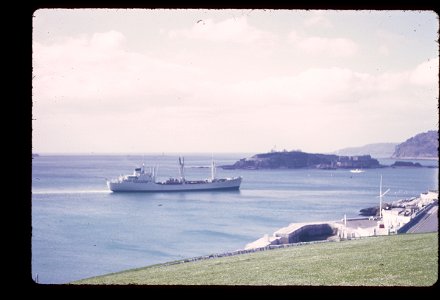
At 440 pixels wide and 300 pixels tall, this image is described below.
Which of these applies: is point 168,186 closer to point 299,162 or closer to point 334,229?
point 334,229

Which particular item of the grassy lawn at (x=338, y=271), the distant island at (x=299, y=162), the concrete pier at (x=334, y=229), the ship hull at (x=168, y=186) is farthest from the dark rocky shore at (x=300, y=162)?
the grassy lawn at (x=338, y=271)

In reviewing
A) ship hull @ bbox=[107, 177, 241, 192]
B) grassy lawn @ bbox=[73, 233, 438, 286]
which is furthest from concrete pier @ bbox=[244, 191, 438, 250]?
ship hull @ bbox=[107, 177, 241, 192]

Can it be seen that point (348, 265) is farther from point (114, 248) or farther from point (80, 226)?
point (80, 226)

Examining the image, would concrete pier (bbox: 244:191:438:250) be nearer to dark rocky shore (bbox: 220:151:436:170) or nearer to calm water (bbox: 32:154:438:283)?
calm water (bbox: 32:154:438:283)

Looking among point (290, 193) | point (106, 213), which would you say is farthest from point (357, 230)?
point (290, 193)

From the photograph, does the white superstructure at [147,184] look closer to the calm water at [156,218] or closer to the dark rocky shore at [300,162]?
the calm water at [156,218]
